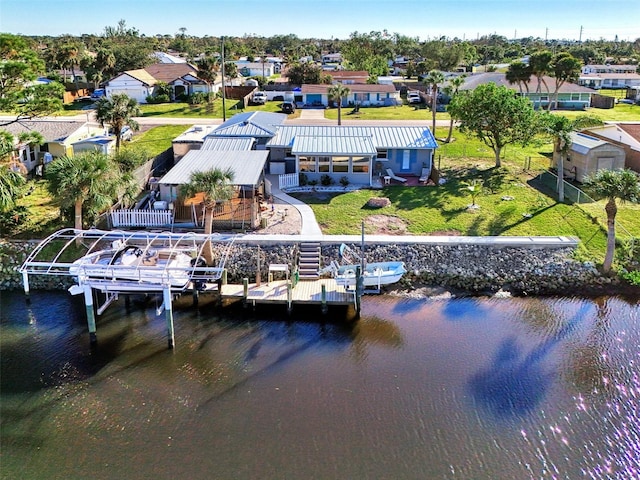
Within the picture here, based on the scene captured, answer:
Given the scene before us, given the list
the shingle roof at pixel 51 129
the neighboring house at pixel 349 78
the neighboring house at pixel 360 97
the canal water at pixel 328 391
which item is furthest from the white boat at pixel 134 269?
the neighboring house at pixel 349 78

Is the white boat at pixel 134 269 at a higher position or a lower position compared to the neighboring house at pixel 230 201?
lower

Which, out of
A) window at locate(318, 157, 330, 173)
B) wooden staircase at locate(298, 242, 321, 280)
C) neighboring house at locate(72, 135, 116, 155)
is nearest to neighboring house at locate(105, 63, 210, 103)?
neighboring house at locate(72, 135, 116, 155)

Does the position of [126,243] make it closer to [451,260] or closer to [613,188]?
[451,260]

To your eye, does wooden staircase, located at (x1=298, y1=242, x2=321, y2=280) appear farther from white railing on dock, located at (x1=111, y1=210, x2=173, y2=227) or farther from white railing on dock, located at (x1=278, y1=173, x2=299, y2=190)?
white railing on dock, located at (x1=278, y1=173, x2=299, y2=190)

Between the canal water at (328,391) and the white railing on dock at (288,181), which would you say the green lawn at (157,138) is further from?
the canal water at (328,391)

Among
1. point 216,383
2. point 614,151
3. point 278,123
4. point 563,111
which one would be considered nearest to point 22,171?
point 278,123

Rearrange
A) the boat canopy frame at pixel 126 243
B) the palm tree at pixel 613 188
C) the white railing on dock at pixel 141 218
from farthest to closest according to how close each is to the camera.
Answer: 1. the white railing on dock at pixel 141 218
2. the boat canopy frame at pixel 126 243
3. the palm tree at pixel 613 188

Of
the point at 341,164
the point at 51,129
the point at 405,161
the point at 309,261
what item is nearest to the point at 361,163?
the point at 341,164
